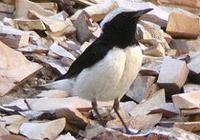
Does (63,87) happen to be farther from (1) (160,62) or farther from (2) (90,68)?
(1) (160,62)

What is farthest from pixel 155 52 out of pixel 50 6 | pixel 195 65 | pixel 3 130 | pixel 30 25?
pixel 3 130

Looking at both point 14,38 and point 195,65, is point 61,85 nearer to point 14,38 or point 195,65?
point 14,38

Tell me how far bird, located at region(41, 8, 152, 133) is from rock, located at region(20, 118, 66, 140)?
1.11ft

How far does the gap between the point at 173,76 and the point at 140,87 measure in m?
0.30

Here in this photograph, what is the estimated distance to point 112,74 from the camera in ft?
17.6

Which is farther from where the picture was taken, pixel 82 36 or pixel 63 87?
pixel 82 36

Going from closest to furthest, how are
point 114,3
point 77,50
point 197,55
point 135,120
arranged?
point 135,120
point 197,55
point 77,50
point 114,3

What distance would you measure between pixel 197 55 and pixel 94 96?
1470mm

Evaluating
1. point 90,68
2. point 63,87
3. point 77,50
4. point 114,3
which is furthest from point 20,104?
point 114,3

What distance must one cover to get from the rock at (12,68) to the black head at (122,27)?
1197mm

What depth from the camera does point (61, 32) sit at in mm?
7555

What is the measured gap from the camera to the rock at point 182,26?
25.2 ft

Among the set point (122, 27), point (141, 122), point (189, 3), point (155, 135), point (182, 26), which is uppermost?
point (122, 27)

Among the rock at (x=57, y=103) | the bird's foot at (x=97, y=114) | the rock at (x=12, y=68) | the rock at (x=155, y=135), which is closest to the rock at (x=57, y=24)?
the rock at (x=12, y=68)
